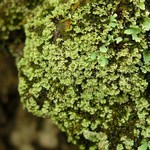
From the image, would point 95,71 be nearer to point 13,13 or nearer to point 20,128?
point 13,13

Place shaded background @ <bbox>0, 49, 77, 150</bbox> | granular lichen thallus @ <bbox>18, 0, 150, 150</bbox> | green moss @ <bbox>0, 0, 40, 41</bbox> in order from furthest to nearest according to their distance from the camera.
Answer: shaded background @ <bbox>0, 49, 77, 150</bbox>
green moss @ <bbox>0, 0, 40, 41</bbox>
granular lichen thallus @ <bbox>18, 0, 150, 150</bbox>

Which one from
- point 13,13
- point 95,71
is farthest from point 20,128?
point 95,71

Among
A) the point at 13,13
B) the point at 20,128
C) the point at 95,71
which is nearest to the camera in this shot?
the point at 95,71

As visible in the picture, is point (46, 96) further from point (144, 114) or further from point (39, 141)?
point (39, 141)

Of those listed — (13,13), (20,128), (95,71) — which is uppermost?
(13,13)

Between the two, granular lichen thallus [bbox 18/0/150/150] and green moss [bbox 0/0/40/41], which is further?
green moss [bbox 0/0/40/41]

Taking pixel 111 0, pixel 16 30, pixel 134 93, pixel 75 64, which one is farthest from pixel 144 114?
pixel 16 30

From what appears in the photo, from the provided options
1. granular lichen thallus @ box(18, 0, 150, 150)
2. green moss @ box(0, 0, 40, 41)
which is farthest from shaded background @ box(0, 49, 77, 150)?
granular lichen thallus @ box(18, 0, 150, 150)

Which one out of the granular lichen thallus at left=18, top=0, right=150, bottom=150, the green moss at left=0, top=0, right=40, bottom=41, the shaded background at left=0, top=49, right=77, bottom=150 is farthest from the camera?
the shaded background at left=0, top=49, right=77, bottom=150

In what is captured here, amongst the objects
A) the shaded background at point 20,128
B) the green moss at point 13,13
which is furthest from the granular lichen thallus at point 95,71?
the shaded background at point 20,128

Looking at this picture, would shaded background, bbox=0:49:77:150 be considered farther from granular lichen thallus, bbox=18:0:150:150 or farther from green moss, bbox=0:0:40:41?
granular lichen thallus, bbox=18:0:150:150
